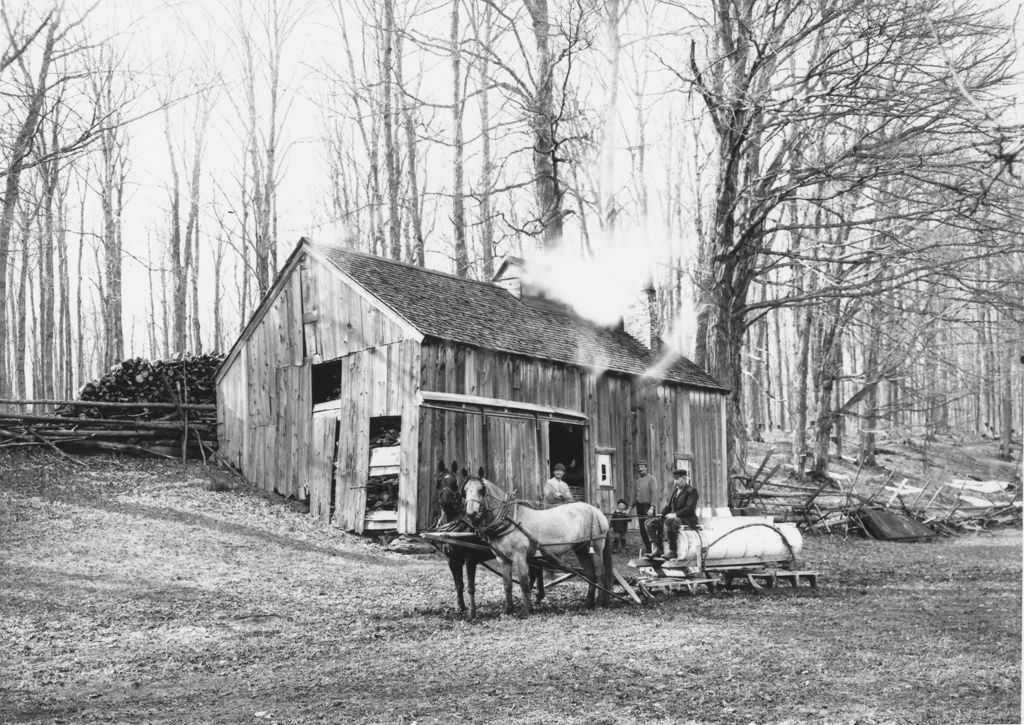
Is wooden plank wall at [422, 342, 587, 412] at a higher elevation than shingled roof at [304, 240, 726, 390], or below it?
below

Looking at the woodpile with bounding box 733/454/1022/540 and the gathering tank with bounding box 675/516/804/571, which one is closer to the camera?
the gathering tank with bounding box 675/516/804/571

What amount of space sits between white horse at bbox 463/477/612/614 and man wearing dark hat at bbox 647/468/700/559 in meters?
1.12

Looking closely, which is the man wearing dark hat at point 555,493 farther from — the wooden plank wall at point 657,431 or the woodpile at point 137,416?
the woodpile at point 137,416

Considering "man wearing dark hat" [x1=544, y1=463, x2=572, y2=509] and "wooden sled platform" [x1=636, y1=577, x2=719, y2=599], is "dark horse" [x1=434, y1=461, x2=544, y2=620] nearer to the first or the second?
"wooden sled platform" [x1=636, y1=577, x2=719, y2=599]

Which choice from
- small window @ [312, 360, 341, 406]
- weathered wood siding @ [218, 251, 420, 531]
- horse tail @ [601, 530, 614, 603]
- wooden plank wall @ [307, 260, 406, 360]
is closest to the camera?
horse tail @ [601, 530, 614, 603]

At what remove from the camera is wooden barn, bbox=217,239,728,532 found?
17891 mm

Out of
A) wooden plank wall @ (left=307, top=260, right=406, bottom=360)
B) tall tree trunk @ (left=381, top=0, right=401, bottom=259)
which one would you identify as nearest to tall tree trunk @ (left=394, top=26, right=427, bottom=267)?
tall tree trunk @ (left=381, top=0, right=401, bottom=259)

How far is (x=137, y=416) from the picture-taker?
23.0 metres

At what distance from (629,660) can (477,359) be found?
10609mm

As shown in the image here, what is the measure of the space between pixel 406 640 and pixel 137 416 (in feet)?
51.3

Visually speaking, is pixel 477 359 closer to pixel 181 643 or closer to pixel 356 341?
pixel 356 341

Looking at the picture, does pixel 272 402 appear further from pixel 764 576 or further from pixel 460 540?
pixel 764 576

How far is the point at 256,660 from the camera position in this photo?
923cm

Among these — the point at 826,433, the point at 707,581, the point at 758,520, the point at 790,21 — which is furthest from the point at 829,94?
the point at 826,433
